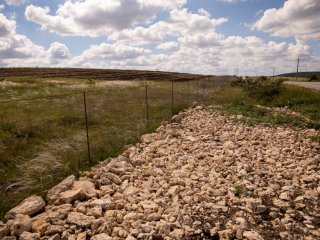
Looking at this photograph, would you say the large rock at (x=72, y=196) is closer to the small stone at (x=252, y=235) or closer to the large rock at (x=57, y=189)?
the large rock at (x=57, y=189)

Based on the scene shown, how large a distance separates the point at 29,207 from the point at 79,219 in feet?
3.23

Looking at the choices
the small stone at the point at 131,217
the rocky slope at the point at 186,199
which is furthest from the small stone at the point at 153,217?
the small stone at the point at 131,217

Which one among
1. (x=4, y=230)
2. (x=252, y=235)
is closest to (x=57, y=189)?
(x=4, y=230)

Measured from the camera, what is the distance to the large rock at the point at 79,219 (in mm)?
4691

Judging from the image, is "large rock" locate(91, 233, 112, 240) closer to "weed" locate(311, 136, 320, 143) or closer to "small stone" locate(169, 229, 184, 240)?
"small stone" locate(169, 229, 184, 240)

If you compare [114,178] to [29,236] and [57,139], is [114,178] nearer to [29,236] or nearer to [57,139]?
[29,236]

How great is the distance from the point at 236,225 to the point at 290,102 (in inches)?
648

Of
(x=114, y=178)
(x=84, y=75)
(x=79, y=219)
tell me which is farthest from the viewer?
(x=84, y=75)

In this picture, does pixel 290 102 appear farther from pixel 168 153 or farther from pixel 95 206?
pixel 95 206

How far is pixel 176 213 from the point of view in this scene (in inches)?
197

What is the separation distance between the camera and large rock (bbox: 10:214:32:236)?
4547 mm

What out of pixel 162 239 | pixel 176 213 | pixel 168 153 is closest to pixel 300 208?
pixel 176 213

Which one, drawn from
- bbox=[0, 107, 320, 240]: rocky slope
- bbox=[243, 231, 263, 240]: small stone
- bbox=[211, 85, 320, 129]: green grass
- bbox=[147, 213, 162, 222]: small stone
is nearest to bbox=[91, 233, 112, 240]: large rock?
bbox=[0, 107, 320, 240]: rocky slope

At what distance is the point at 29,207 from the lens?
5098 mm
